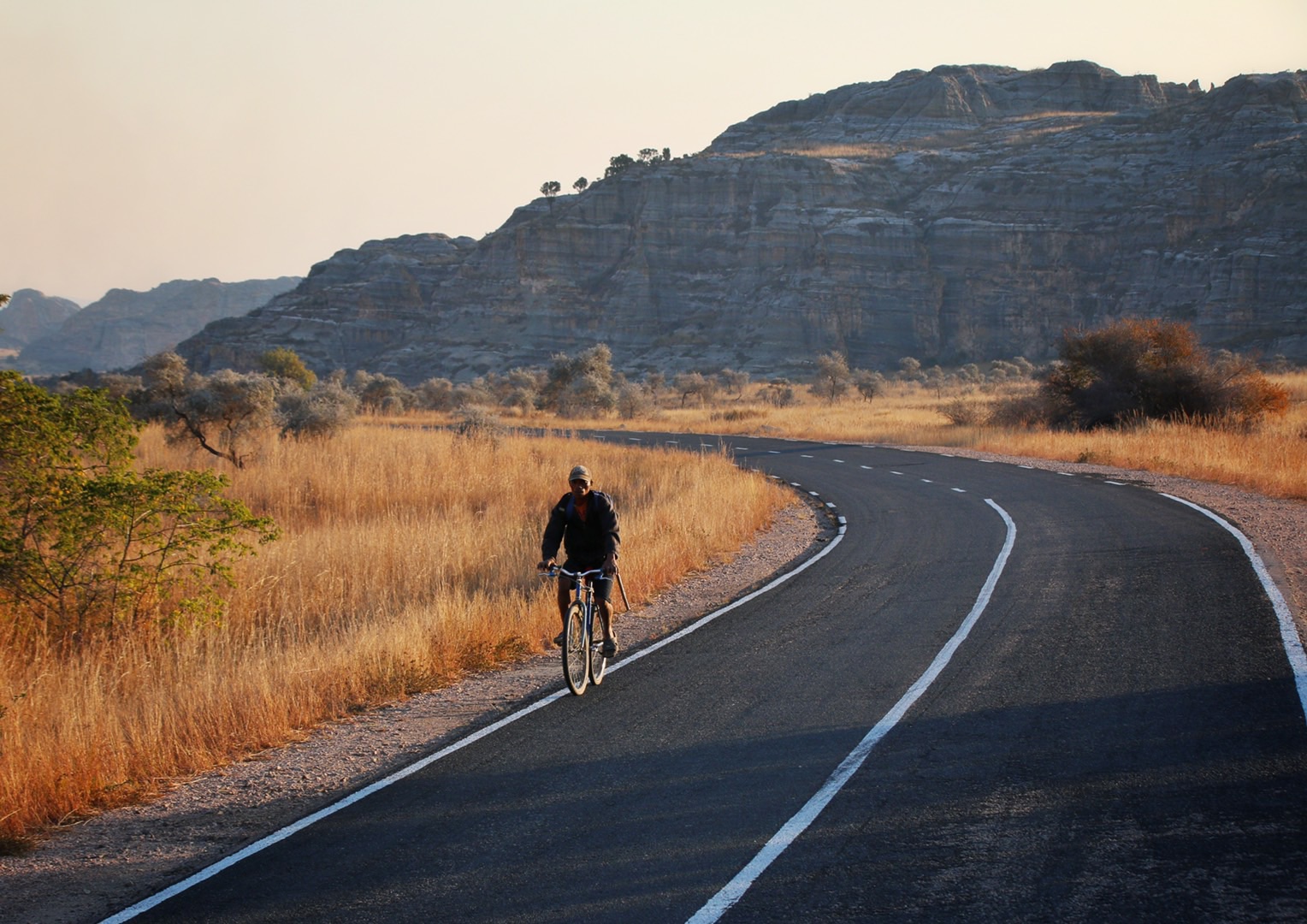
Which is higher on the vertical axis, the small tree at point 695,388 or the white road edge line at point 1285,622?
the small tree at point 695,388

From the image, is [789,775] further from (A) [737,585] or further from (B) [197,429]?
(B) [197,429]

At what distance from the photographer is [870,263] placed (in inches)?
4466

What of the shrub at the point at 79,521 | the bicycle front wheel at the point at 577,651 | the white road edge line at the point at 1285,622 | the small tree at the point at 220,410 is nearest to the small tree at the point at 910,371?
the small tree at the point at 220,410

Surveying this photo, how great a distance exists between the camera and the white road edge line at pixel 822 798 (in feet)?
15.5

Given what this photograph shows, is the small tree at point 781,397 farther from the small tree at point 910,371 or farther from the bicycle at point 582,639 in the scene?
the bicycle at point 582,639

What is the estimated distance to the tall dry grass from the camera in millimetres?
7215

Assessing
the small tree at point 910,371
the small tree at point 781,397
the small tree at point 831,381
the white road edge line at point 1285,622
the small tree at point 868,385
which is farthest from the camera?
the small tree at point 910,371

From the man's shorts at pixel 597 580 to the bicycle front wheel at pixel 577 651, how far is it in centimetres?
45

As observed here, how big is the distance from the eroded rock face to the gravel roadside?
93.9 m

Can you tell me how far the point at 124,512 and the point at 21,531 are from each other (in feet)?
3.10

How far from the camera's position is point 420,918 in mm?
4707

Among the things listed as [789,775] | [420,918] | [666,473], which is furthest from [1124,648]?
[666,473]

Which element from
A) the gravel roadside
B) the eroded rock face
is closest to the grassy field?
the gravel roadside

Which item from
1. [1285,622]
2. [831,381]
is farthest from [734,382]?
[1285,622]
